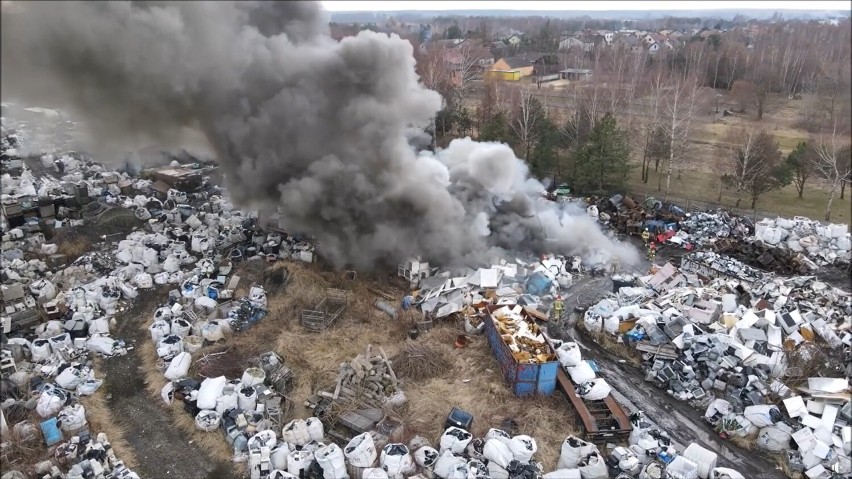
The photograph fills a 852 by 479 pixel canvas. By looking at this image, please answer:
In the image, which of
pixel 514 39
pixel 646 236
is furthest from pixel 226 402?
pixel 514 39

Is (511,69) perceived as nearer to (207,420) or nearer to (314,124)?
(314,124)

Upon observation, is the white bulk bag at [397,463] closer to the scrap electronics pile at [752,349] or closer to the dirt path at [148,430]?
the dirt path at [148,430]

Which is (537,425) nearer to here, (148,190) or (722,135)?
(148,190)

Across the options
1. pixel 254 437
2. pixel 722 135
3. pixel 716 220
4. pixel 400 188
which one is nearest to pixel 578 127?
pixel 716 220

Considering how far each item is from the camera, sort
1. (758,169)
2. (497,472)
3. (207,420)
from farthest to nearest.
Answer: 1. (758,169)
2. (207,420)
3. (497,472)

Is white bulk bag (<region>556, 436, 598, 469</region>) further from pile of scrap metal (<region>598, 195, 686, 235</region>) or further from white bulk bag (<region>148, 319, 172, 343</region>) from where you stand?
pile of scrap metal (<region>598, 195, 686, 235</region>)
